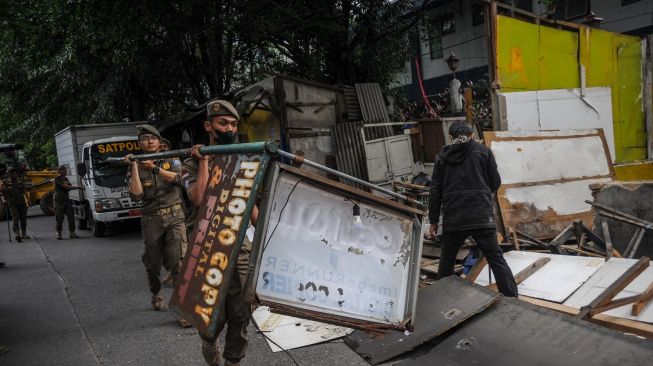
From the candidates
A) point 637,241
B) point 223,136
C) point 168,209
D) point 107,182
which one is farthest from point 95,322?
point 107,182

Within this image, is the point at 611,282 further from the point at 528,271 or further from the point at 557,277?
the point at 528,271

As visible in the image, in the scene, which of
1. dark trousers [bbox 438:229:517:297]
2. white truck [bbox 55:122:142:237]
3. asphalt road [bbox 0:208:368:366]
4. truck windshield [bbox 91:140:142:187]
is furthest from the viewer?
truck windshield [bbox 91:140:142:187]

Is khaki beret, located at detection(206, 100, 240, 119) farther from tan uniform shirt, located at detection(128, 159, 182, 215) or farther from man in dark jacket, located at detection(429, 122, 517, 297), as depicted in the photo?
man in dark jacket, located at detection(429, 122, 517, 297)

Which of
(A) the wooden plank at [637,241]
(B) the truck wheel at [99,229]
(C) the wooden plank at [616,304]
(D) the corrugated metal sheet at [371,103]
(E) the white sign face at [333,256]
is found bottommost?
(B) the truck wheel at [99,229]

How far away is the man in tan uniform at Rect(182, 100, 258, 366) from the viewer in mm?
3049

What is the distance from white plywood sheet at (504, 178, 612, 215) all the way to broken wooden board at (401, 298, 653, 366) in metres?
3.24

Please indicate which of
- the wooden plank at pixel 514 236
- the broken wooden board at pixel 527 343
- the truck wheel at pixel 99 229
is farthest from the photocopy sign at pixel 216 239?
the truck wheel at pixel 99 229

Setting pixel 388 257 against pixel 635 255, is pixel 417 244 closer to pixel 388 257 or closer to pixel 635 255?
pixel 388 257

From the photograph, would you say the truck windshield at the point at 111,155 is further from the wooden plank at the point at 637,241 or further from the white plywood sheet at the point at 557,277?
the wooden plank at the point at 637,241

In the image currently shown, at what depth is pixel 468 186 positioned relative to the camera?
14.7 ft

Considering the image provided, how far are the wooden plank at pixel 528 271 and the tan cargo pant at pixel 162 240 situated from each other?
3.36 metres

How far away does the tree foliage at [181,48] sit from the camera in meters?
10.1

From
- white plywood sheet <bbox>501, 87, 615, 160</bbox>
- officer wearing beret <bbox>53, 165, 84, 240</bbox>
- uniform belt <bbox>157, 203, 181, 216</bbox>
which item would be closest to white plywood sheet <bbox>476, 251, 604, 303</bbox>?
white plywood sheet <bbox>501, 87, 615, 160</bbox>

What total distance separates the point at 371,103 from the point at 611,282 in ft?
29.2
